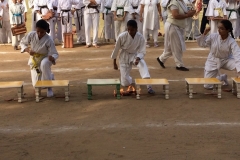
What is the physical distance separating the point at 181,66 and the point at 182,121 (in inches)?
149

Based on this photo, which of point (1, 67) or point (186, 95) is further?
point (1, 67)

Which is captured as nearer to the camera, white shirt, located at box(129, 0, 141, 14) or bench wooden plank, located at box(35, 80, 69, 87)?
bench wooden plank, located at box(35, 80, 69, 87)

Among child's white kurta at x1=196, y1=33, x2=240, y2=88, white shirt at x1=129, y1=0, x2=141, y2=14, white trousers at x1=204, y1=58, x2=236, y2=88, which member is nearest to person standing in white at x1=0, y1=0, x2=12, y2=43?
white shirt at x1=129, y1=0, x2=141, y2=14

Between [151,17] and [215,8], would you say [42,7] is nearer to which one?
[151,17]

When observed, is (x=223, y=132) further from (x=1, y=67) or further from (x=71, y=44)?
(x=71, y=44)

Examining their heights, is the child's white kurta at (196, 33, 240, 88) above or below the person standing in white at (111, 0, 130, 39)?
below

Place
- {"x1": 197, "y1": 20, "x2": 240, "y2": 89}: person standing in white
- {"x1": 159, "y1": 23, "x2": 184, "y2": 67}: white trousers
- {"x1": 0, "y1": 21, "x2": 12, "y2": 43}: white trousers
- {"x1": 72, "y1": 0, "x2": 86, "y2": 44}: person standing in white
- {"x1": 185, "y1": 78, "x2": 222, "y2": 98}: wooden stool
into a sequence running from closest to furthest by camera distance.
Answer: {"x1": 185, "y1": 78, "x2": 222, "y2": 98}: wooden stool → {"x1": 197, "y1": 20, "x2": 240, "y2": 89}: person standing in white → {"x1": 159, "y1": 23, "x2": 184, "y2": 67}: white trousers → {"x1": 72, "y1": 0, "x2": 86, "y2": 44}: person standing in white → {"x1": 0, "y1": 21, "x2": 12, "y2": 43}: white trousers

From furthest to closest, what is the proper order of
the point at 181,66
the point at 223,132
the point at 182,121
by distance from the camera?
1. the point at 181,66
2. the point at 182,121
3. the point at 223,132

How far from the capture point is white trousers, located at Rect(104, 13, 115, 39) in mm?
15039

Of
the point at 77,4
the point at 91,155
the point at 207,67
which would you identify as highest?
the point at 77,4

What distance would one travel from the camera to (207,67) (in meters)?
8.94

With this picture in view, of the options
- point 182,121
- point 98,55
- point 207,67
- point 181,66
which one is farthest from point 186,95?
point 98,55

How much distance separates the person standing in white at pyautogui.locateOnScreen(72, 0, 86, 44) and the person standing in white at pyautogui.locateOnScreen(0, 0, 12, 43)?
2033 mm

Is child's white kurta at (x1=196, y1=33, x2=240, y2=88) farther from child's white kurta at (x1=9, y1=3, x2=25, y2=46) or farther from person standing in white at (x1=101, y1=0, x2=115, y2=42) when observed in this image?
child's white kurta at (x1=9, y1=3, x2=25, y2=46)
